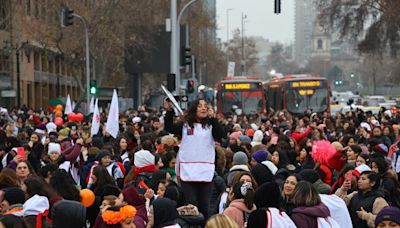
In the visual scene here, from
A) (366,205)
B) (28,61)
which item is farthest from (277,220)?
(28,61)

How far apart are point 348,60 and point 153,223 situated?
17898 centimetres

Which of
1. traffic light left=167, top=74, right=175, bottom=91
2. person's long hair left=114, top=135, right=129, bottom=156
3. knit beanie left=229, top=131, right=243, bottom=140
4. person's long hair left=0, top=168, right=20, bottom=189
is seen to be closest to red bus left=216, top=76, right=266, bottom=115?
traffic light left=167, top=74, right=175, bottom=91

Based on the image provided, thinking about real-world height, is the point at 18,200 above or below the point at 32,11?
below

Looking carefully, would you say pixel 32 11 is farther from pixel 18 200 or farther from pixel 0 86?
pixel 18 200

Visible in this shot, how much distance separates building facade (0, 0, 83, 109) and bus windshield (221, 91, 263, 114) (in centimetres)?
1044

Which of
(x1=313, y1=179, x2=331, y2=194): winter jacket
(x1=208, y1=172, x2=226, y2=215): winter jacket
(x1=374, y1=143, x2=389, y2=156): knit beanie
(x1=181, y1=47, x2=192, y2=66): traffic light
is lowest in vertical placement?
(x1=208, y1=172, x2=226, y2=215): winter jacket

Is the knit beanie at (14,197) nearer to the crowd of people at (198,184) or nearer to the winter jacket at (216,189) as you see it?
the crowd of people at (198,184)

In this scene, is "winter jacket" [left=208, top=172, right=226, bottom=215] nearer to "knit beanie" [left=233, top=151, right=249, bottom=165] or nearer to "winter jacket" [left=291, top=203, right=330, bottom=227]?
"knit beanie" [left=233, top=151, right=249, bottom=165]

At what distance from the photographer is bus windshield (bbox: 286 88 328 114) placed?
40.4m

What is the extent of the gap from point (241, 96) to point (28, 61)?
22695 millimetres

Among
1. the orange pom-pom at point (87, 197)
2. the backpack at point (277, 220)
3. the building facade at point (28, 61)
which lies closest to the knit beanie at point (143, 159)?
the orange pom-pom at point (87, 197)

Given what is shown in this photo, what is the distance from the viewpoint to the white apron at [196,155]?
422 inches

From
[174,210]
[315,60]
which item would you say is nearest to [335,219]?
[174,210]

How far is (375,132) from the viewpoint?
18.8 m
